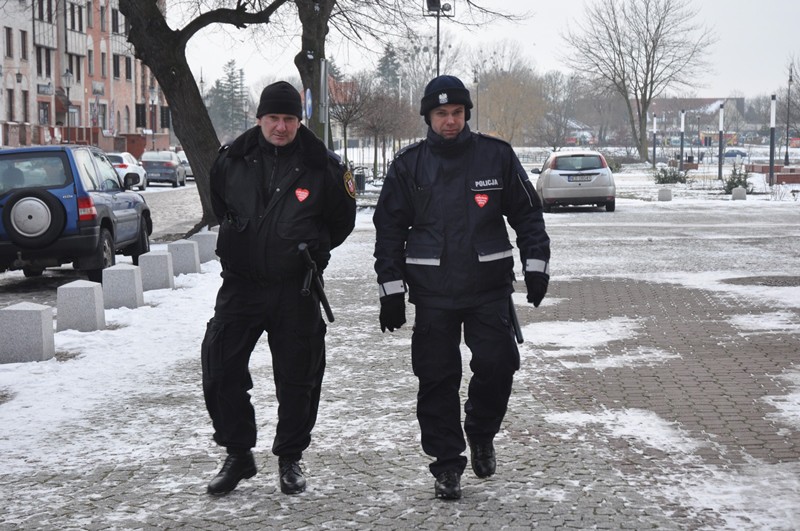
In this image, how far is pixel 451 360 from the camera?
18.0 feet

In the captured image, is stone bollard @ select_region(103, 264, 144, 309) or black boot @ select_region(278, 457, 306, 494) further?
stone bollard @ select_region(103, 264, 144, 309)

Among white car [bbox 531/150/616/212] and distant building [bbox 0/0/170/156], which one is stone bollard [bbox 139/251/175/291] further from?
distant building [bbox 0/0/170/156]

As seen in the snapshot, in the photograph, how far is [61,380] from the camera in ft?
27.5

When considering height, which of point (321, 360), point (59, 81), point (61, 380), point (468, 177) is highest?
point (59, 81)

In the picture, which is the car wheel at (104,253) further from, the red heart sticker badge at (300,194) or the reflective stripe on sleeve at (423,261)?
the reflective stripe on sleeve at (423,261)

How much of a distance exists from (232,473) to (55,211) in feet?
28.8

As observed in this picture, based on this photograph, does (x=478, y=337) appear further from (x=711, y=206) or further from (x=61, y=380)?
(x=711, y=206)

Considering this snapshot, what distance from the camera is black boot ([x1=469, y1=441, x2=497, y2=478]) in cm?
559

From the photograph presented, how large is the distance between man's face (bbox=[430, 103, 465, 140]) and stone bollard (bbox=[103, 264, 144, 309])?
725 centimetres

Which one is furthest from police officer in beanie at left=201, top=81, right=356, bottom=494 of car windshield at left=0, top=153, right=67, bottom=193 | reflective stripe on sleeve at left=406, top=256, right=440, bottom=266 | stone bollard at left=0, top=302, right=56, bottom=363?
car windshield at left=0, top=153, right=67, bottom=193

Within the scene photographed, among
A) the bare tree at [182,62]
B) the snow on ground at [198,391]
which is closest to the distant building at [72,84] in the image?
the bare tree at [182,62]

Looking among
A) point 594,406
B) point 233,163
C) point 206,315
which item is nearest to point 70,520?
point 233,163

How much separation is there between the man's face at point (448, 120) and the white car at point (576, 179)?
2389cm

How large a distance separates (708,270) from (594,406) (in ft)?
28.1
